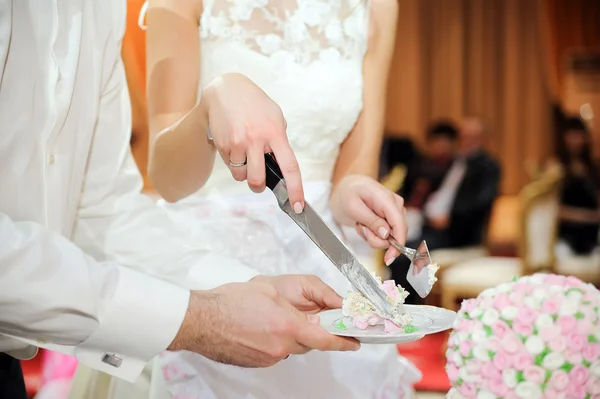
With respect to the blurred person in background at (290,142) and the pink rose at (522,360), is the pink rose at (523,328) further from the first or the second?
the blurred person in background at (290,142)

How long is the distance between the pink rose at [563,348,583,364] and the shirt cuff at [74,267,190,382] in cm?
44

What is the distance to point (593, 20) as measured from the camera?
6.89 m

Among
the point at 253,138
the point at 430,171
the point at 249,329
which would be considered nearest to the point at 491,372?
the point at 249,329

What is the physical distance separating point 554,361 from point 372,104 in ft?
2.05

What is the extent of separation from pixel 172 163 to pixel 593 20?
6.67 m

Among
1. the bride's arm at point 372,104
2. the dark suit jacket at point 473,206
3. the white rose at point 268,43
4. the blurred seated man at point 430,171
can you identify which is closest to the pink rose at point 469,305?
the bride's arm at point 372,104

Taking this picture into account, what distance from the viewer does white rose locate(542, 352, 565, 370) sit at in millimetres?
819

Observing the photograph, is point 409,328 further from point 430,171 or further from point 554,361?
point 430,171

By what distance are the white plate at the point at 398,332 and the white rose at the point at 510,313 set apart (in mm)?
60

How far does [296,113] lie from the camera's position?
1.26 metres

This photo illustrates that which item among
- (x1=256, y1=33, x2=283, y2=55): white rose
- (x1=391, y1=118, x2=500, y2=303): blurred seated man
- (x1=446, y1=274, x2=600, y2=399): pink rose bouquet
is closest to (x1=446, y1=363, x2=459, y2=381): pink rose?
(x1=446, y1=274, x2=600, y2=399): pink rose bouquet

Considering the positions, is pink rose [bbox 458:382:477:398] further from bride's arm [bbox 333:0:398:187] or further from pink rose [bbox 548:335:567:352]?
bride's arm [bbox 333:0:398:187]

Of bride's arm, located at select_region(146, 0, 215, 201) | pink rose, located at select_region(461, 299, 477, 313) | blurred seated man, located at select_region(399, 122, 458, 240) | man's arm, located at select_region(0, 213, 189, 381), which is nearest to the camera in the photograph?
man's arm, located at select_region(0, 213, 189, 381)

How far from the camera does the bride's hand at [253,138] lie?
841 mm
